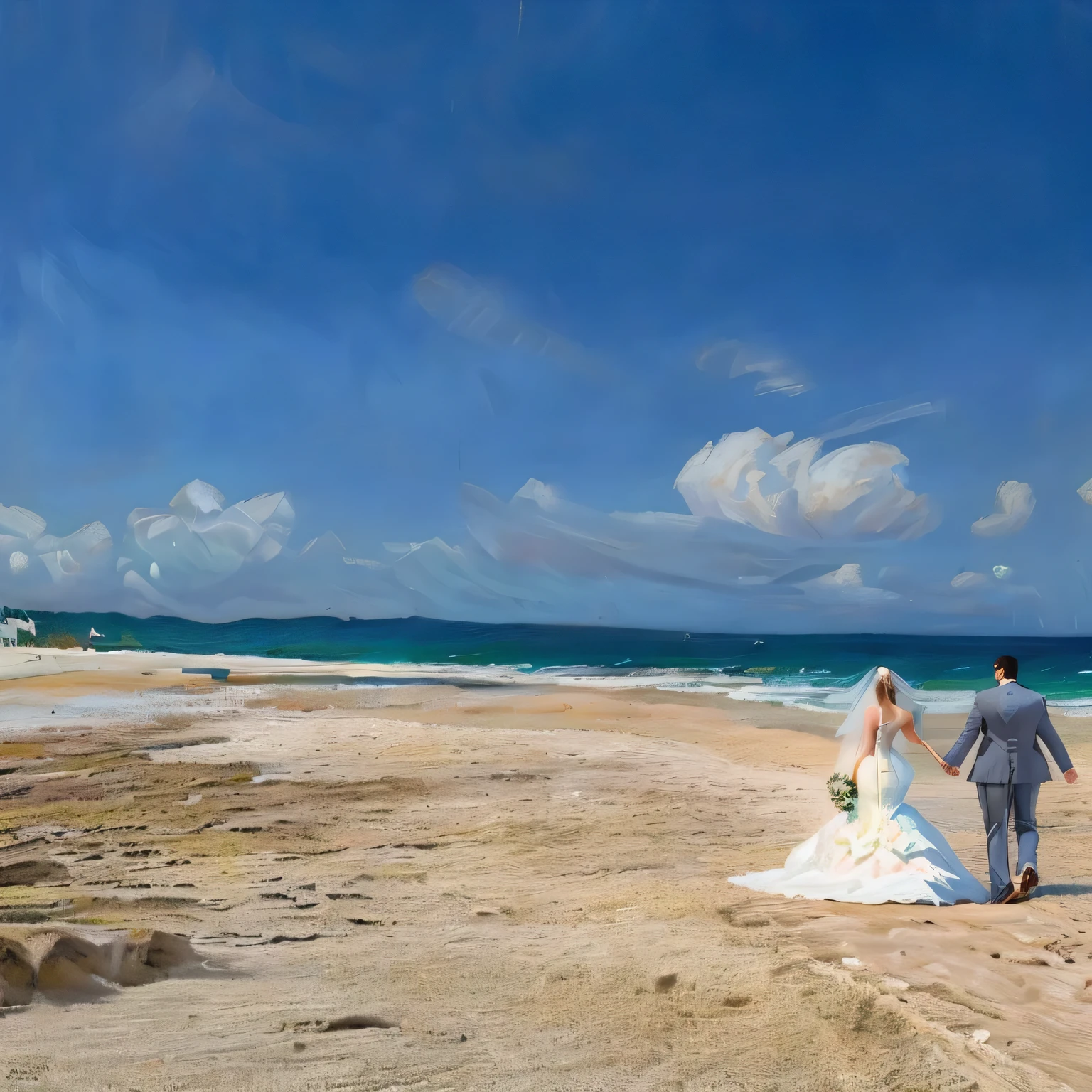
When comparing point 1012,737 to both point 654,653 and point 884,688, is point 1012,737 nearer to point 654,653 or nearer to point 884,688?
point 884,688

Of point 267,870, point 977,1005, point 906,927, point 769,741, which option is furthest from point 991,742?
point 769,741

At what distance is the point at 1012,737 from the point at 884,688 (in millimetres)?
1028

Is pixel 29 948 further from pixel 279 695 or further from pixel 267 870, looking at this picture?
pixel 279 695

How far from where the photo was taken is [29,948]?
5.00 metres

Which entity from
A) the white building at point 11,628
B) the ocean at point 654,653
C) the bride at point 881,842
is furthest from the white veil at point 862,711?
the white building at point 11,628

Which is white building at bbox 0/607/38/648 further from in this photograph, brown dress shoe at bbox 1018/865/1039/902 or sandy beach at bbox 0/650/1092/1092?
brown dress shoe at bbox 1018/865/1039/902

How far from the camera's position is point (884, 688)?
709 cm

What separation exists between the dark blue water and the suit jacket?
31803 mm

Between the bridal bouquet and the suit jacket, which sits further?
the bridal bouquet

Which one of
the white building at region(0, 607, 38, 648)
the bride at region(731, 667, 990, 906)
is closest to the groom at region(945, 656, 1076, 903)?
the bride at region(731, 667, 990, 906)

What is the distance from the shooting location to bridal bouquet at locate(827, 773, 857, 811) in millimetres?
7215

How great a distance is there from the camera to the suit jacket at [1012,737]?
6762mm

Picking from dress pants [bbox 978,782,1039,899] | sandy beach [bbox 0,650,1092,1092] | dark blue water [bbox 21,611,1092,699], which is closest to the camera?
sandy beach [bbox 0,650,1092,1092]

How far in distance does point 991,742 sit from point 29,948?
A: 7.04m
